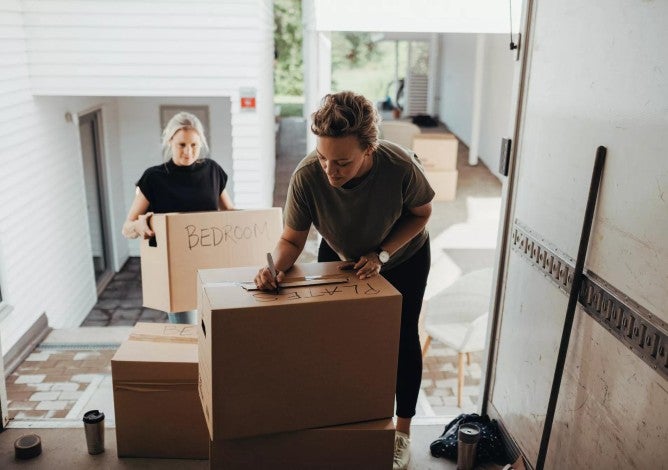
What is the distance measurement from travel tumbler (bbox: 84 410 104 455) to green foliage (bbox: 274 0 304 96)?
14962 millimetres

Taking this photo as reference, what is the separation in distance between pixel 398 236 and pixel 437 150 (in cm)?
563

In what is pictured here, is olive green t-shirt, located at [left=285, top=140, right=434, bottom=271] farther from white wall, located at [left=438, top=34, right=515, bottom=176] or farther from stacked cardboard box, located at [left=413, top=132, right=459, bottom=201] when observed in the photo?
stacked cardboard box, located at [left=413, top=132, right=459, bottom=201]

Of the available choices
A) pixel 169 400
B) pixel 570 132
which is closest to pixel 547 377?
pixel 570 132

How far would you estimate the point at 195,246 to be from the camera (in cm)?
254

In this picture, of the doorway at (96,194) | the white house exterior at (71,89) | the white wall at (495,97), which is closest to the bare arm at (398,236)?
the white house exterior at (71,89)

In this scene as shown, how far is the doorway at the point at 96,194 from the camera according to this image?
6.92m

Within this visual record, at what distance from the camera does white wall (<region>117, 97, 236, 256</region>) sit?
7371mm

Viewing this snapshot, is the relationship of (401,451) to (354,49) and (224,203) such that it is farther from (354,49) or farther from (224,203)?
(354,49)

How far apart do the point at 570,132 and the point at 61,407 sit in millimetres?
3114

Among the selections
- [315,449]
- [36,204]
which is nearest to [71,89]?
[36,204]

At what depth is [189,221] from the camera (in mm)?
2512

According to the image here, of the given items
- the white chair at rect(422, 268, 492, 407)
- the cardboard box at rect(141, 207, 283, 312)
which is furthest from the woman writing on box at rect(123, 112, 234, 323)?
the white chair at rect(422, 268, 492, 407)

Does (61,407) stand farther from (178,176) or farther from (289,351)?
(289,351)

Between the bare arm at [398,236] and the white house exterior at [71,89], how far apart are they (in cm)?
357
